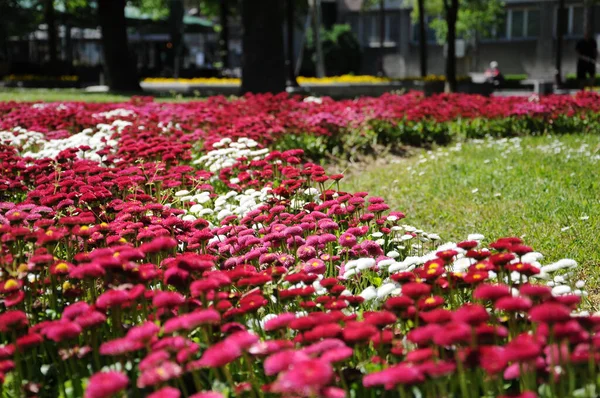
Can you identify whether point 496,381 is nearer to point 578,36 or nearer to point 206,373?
point 206,373

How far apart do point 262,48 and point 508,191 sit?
1002 cm

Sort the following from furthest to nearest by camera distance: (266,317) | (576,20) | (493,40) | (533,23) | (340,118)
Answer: (493,40)
(533,23)
(576,20)
(340,118)
(266,317)

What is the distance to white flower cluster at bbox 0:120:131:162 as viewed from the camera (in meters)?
7.55

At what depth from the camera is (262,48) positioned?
16.8 meters

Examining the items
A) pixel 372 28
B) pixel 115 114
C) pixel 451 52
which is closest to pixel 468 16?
pixel 372 28

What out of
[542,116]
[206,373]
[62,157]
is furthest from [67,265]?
[542,116]

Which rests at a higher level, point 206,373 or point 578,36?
point 578,36

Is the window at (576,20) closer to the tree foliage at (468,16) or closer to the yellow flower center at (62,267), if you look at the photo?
the tree foliage at (468,16)

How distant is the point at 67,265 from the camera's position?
3.11 m

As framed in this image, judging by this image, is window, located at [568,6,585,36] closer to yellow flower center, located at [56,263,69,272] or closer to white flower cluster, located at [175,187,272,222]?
white flower cluster, located at [175,187,272,222]

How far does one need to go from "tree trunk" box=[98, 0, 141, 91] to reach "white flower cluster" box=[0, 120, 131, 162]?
13.7 meters

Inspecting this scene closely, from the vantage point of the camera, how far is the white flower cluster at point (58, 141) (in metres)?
7.55

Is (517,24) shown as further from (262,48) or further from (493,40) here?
(262,48)

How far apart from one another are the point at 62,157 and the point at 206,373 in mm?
3642
